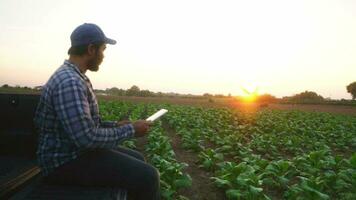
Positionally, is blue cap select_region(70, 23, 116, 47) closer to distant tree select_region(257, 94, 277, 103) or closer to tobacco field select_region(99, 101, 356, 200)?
tobacco field select_region(99, 101, 356, 200)

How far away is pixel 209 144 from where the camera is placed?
11688 mm

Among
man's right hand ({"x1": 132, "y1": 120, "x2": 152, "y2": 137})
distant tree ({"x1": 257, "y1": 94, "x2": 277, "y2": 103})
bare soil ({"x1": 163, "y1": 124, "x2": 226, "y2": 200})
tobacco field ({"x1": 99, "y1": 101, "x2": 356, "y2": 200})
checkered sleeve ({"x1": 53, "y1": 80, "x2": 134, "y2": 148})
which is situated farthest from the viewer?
distant tree ({"x1": 257, "y1": 94, "x2": 277, "y2": 103})

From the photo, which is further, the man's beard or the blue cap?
the man's beard

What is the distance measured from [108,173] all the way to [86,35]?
1.27 meters

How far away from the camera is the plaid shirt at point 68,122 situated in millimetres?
3348

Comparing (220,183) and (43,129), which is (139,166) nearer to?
(43,129)

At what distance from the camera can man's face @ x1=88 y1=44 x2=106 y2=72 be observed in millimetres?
3748

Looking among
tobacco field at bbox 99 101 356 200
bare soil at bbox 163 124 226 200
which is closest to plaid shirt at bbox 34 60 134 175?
tobacco field at bbox 99 101 356 200

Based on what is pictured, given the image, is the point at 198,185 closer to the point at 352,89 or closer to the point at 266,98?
the point at 266,98

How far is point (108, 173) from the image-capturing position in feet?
11.9

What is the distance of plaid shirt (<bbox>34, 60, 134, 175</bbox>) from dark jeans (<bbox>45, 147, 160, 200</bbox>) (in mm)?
83

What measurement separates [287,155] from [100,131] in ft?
27.5

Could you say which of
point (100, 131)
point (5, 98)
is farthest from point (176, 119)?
point (100, 131)

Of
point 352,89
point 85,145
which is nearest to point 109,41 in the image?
point 85,145
